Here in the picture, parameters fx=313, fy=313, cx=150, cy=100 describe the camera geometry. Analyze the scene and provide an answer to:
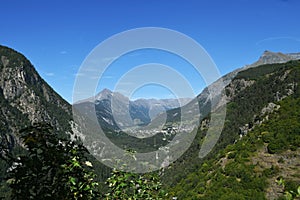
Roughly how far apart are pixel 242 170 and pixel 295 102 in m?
33.4

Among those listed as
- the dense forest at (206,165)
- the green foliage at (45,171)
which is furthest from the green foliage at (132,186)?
the green foliage at (45,171)

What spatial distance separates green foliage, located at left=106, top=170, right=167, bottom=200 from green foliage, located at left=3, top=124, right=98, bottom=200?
5.40 ft

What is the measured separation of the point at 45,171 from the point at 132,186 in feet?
10.0

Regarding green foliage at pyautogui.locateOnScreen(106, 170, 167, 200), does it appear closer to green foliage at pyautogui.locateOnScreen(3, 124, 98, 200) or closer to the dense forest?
the dense forest

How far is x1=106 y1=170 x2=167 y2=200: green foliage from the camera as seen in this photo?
766 centimetres

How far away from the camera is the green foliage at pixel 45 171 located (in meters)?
5.00

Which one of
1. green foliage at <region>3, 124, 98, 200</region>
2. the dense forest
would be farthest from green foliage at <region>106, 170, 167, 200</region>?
green foliage at <region>3, 124, 98, 200</region>

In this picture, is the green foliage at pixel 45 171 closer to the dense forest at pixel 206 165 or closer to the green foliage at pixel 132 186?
the dense forest at pixel 206 165

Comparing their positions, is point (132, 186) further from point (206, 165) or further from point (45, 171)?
point (206, 165)

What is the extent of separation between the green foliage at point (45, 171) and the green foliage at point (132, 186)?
5.40 feet

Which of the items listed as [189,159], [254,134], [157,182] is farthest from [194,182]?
[157,182]

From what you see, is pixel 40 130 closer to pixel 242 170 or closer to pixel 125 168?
pixel 125 168

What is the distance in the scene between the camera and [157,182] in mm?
8516

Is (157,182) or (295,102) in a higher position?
(295,102)
